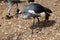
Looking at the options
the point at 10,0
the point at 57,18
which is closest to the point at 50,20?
the point at 57,18

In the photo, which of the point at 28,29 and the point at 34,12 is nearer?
the point at 34,12

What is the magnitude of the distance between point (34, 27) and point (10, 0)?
1.09 m

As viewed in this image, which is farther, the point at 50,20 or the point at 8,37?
the point at 50,20

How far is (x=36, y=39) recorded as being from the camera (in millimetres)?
5176

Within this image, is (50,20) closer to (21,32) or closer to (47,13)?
(47,13)

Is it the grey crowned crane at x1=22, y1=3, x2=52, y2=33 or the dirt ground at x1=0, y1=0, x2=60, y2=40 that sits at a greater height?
the grey crowned crane at x1=22, y1=3, x2=52, y2=33

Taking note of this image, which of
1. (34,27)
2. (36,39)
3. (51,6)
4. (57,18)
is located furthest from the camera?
(51,6)

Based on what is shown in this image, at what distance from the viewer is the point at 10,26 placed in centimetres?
577

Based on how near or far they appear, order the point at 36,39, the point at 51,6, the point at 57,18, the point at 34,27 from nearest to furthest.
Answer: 1. the point at 36,39
2. the point at 34,27
3. the point at 57,18
4. the point at 51,6

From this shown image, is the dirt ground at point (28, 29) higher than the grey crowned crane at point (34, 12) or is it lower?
lower

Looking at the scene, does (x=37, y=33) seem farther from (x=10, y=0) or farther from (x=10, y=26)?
(x=10, y=0)

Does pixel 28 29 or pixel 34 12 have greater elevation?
pixel 34 12

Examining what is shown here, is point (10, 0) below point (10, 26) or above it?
above

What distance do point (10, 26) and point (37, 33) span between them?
2.38ft
